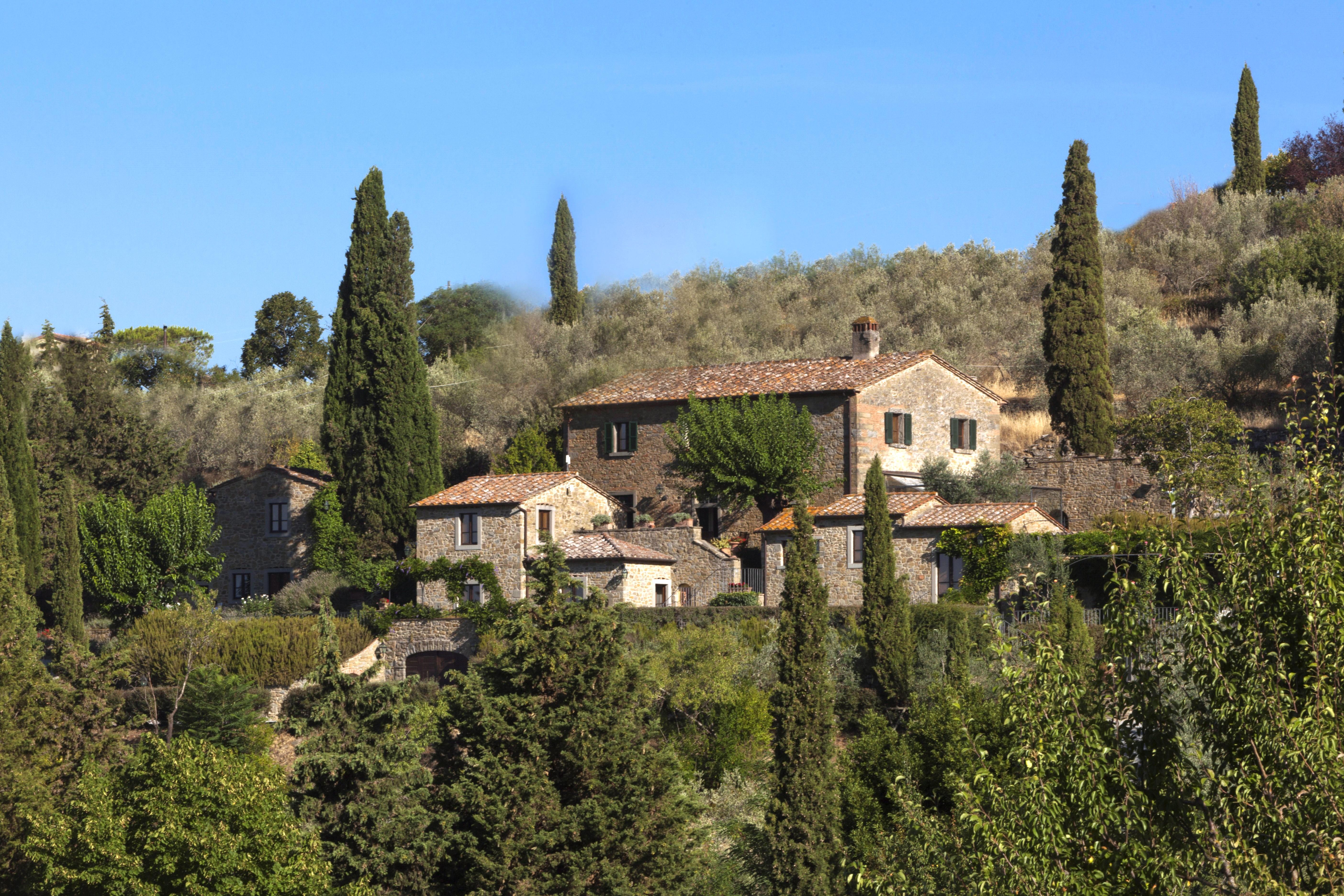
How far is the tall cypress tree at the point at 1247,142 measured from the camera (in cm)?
6525

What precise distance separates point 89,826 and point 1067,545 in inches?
910

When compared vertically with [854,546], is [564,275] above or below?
above

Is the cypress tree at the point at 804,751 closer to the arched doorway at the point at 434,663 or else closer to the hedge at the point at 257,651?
the arched doorway at the point at 434,663

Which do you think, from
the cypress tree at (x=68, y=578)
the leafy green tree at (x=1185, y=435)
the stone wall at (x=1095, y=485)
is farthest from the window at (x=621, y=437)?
the cypress tree at (x=68, y=578)

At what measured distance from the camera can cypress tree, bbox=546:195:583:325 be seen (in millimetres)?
68750

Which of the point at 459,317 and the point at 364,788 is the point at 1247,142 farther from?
the point at 364,788

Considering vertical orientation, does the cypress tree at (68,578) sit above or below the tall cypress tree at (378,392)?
below

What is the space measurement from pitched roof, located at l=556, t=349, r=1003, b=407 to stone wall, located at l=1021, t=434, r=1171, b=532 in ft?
16.1

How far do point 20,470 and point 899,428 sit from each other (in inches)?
979

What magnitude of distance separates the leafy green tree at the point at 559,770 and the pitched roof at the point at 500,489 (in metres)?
17.0

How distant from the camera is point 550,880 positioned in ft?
67.6

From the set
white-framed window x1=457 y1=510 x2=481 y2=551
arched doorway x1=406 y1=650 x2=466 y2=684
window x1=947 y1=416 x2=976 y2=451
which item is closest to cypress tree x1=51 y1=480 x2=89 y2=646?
arched doorway x1=406 y1=650 x2=466 y2=684

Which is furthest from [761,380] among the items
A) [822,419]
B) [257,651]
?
[257,651]

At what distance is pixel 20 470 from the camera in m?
38.1
